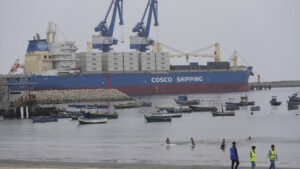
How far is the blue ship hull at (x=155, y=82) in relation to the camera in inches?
3579

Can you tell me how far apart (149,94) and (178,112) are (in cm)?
4063

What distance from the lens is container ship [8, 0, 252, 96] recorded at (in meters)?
92.5

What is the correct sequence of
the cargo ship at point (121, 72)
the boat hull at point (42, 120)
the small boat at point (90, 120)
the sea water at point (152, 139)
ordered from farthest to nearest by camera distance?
the cargo ship at point (121, 72) → the boat hull at point (42, 120) → the small boat at point (90, 120) → the sea water at point (152, 139)

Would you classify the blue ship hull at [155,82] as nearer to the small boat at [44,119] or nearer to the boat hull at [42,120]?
the small boat at [44,119]

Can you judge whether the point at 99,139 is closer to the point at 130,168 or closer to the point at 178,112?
the point at 130,168

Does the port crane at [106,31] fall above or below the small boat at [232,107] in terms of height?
above

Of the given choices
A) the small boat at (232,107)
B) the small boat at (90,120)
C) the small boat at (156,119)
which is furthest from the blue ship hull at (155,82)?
the small boat at (156,119)

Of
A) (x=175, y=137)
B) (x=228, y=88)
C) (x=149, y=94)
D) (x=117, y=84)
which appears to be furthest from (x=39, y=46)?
(x=175, y=137)

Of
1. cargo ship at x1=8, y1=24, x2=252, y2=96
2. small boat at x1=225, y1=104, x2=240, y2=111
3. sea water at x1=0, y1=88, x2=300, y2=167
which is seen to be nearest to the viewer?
sea water at x1=0, y1=88, x2=300, y2=167

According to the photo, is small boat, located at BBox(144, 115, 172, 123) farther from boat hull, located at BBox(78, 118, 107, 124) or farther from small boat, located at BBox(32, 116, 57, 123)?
small boat, located at BBox(32, 116, 57, 123)

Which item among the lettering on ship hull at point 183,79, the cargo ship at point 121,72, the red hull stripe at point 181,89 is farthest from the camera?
the lettering on ship hull at point 183,79

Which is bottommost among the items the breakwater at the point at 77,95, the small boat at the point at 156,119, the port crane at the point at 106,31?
the small boat at the point at 156,119

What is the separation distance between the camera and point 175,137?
1548 inches

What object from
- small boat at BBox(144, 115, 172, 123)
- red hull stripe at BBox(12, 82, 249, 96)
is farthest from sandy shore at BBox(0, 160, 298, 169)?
red hull stripe at BBox(12, 82, 249, 96)
